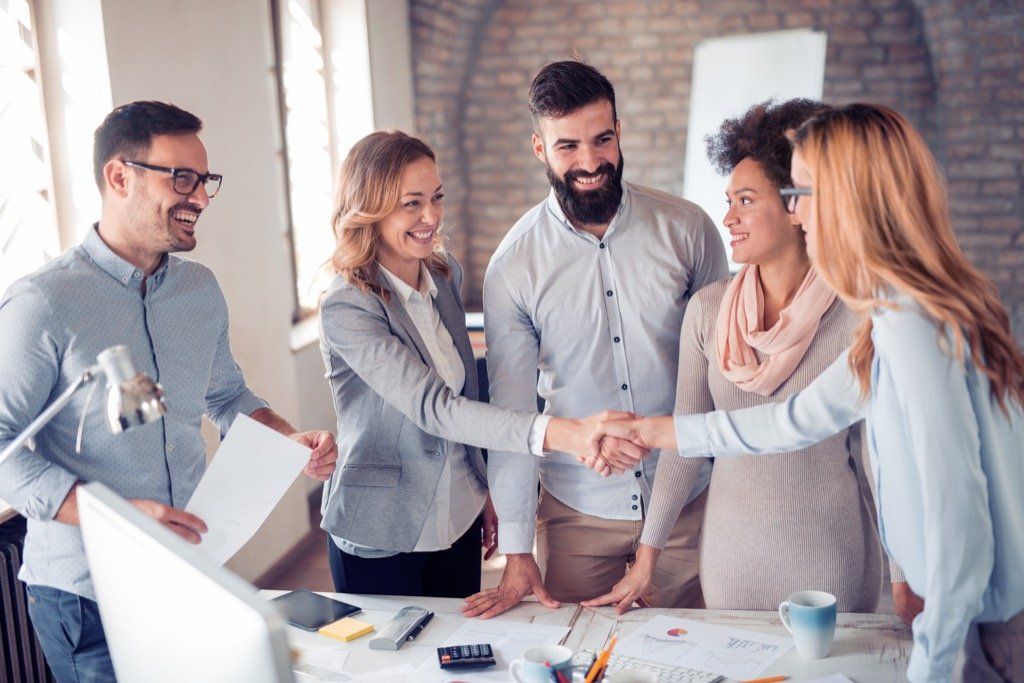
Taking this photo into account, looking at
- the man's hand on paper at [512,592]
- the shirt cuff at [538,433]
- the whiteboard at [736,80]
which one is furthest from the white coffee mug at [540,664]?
the whiteboard at [736,80]

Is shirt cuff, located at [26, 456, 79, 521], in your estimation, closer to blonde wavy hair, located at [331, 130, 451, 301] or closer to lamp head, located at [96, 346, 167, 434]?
lamp head, located at [96, 346, 167, 434]

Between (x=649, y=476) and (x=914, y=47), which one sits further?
(x=914, y=47)

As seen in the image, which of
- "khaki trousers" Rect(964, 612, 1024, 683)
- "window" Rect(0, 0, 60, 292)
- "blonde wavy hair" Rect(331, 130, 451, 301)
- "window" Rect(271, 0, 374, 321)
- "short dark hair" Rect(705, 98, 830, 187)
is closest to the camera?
"khaki trousers" Rect(964, 612, 1024, 683)

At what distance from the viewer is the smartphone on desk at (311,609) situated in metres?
1.83

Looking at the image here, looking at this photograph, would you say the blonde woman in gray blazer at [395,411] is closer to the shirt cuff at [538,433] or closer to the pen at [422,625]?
the shirt cuff at [538,433]

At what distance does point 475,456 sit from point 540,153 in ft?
2.32

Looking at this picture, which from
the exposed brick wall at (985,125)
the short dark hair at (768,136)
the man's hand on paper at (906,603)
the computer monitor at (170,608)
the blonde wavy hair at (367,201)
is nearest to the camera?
the computer monitor at (170,608)

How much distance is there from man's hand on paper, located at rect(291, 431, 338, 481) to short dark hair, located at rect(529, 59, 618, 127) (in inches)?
33.2

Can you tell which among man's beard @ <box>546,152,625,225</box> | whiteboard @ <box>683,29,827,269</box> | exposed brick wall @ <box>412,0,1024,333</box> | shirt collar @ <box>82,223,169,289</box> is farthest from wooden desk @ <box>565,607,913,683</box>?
exposed brick wall @ <box>412,0,1024,333</box>

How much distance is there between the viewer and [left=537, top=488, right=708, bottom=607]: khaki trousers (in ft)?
7.30

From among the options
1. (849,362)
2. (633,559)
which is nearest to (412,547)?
(633,559)

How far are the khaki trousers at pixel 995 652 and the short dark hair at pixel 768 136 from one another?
0.93 metres

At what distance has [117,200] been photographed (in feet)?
6.11

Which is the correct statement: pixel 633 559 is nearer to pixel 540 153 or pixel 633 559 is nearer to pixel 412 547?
pixel 412 547
